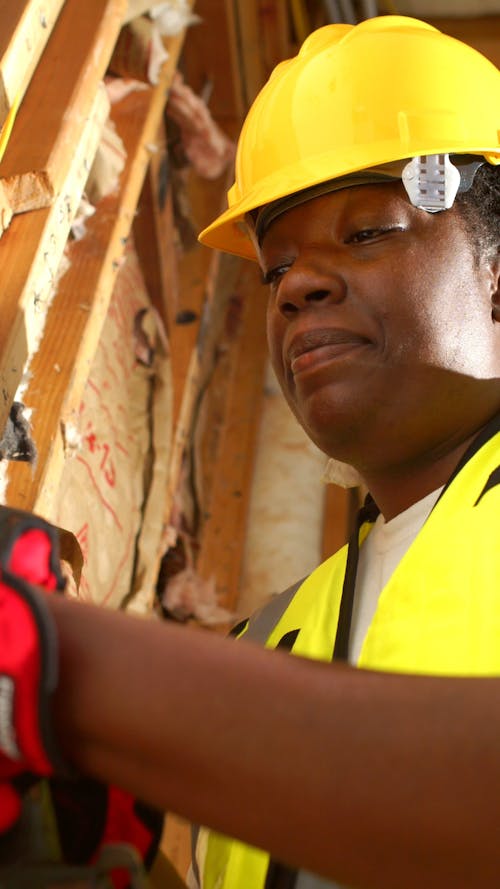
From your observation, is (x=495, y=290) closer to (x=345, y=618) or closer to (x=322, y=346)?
(x=322, y=346)

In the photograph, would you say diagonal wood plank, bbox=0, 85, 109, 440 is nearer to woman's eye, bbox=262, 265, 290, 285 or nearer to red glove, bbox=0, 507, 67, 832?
woman's eye, bbox=262, 265, 290, 285

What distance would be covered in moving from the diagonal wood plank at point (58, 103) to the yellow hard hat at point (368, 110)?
1.04 feet

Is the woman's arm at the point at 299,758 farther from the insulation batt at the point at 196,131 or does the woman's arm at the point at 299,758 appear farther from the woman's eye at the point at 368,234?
the insulation batt at the point at 196,131

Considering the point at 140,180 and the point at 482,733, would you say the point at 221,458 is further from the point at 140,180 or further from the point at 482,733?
the point at 482,733

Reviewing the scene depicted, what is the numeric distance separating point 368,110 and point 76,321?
2.10 ft

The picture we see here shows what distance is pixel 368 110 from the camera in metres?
1.64

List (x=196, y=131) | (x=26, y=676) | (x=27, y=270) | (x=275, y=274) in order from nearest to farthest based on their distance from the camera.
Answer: (x=26, y=676) → (x=27, y=270) → (x=275, y=274) → (x=196, y=131)

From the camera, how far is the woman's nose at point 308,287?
4.99ft

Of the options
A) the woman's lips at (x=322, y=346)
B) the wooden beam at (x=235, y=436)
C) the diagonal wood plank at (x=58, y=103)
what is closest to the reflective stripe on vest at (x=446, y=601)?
the woman's lips at (x=322, y=346)

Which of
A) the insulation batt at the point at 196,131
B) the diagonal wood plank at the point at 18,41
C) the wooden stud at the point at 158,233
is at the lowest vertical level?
the diagonal wood plank at the point at 18,41

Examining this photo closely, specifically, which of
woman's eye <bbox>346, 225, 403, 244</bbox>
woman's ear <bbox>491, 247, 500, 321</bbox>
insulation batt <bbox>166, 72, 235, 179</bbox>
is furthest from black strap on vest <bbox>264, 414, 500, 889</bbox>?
insulation batt <bbox>166, 72, 235, 179</bbox>

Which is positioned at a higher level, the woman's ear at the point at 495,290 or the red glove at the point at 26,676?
the woman's ear at the point at 495,290

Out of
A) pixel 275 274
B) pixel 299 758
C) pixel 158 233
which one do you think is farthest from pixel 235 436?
pixel 299 758

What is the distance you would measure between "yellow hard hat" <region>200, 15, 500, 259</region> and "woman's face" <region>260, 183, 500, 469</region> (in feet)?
0.26
